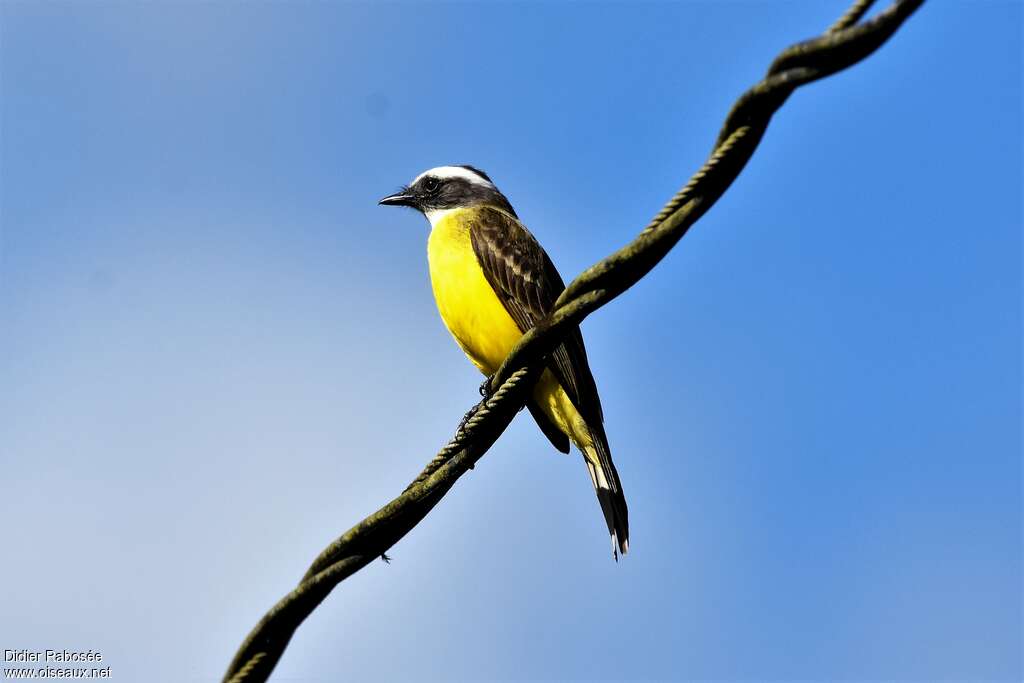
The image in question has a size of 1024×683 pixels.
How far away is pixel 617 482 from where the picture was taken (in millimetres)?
6559

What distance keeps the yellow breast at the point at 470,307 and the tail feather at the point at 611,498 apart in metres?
0.77

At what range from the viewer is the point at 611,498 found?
650cm

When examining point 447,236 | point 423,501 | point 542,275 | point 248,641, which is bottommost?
point 248,641

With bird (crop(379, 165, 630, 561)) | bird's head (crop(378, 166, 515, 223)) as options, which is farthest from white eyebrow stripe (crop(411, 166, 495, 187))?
bird (crop(379, 165, 630, 561))

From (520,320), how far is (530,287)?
9.0 inches

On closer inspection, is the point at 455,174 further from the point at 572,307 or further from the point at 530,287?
the point at 572,307

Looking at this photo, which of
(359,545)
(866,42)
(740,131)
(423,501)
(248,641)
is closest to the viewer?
(866,42)

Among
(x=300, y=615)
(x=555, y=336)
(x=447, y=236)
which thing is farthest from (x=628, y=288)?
(x=447, y=236)

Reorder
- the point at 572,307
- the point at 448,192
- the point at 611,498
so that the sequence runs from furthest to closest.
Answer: the point at 448,192, the point at 611,498, the point at 572,307

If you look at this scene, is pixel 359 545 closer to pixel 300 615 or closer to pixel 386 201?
pixel 300 615

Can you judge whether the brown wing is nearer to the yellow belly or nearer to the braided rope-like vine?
the yellow belly

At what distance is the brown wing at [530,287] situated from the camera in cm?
649

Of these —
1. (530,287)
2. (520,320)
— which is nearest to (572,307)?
(520,320)

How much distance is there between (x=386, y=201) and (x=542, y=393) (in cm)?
254
